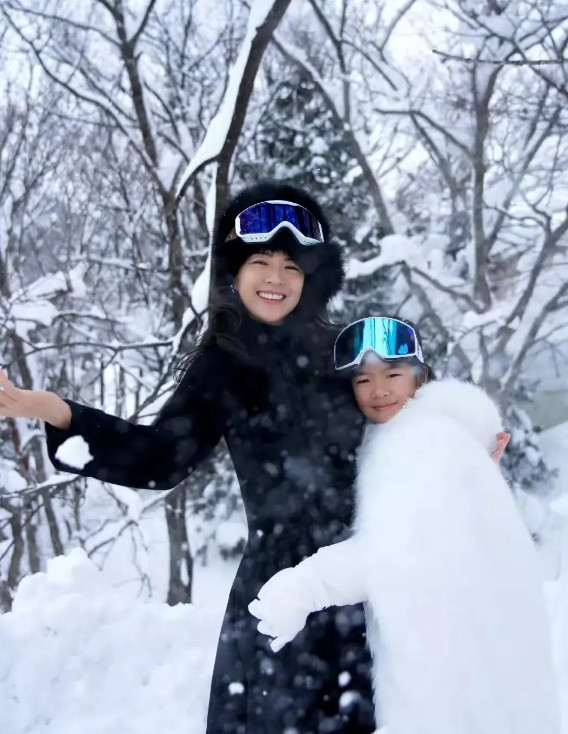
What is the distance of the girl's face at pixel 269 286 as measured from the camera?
6.34ft

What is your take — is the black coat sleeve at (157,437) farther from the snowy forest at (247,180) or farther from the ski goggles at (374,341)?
the snowy forest at (247,180)

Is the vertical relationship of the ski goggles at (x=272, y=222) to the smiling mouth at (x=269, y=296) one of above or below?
above

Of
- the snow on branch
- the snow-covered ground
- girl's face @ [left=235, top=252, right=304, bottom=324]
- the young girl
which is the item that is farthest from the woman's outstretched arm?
the snow on branch

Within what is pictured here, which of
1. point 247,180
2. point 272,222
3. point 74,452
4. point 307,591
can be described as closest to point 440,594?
point 307,591

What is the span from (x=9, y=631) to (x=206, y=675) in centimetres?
98

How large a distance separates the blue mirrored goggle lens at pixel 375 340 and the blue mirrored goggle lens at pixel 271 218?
332 mm

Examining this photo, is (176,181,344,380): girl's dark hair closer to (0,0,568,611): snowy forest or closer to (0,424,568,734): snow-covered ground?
(0,424,568,734): snow-covered ground

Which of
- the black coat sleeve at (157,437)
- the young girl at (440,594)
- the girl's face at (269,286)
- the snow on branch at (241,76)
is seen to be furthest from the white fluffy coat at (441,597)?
the snow on branch at (241,76)

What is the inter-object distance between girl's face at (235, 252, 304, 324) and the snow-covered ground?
2.08 m

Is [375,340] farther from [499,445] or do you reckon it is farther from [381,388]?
[499,445]

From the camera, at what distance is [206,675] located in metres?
Answer: 3.36

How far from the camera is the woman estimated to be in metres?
1.70

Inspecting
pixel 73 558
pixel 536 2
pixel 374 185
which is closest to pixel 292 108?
pixel 374 185

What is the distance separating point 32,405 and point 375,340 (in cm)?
94
